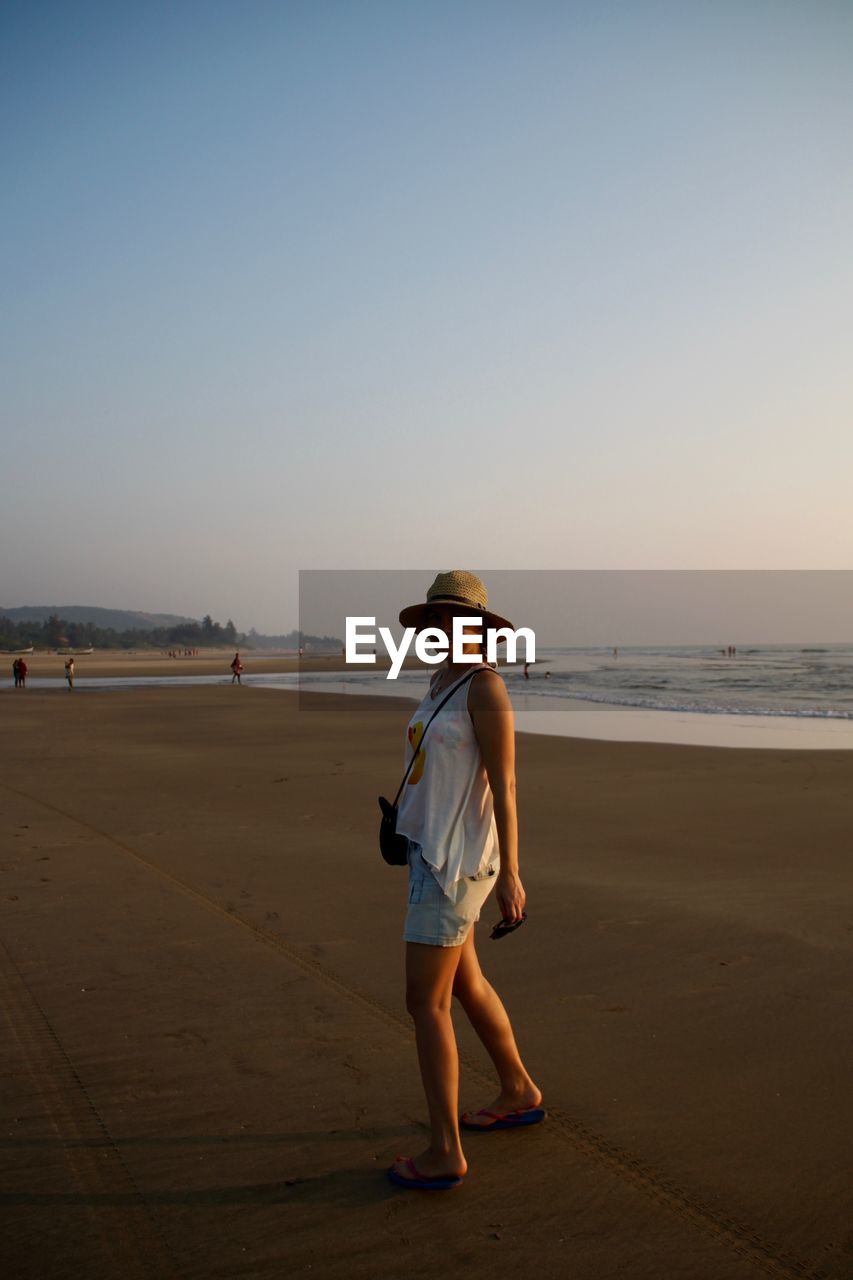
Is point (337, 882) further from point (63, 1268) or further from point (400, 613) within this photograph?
point (63, 1268)

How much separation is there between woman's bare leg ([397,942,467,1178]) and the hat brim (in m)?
1.10

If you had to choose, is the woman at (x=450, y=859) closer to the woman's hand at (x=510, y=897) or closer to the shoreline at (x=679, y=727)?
the woman's hand at (x=510, y=897)

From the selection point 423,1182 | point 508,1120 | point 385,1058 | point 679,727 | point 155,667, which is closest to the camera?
point 423,1182

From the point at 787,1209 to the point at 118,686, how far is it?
42507 mm

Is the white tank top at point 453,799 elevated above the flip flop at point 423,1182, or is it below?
above

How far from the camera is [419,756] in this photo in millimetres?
3320

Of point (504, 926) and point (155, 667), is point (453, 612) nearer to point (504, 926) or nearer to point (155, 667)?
point (504, 926)

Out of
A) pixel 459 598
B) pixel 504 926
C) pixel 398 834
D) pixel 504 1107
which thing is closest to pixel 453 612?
pixel 459 598

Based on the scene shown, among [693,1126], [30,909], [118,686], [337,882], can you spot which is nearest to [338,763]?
[337,882]

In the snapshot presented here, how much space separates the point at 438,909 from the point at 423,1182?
843 mm

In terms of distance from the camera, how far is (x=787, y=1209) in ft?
9.96

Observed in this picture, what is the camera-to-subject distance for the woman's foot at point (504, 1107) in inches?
140

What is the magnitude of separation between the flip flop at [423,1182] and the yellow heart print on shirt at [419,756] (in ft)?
3.97

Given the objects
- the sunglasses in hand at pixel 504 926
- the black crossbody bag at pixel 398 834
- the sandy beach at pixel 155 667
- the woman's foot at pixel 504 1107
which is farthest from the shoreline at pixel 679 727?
the sandy beach at pixel 155 667
